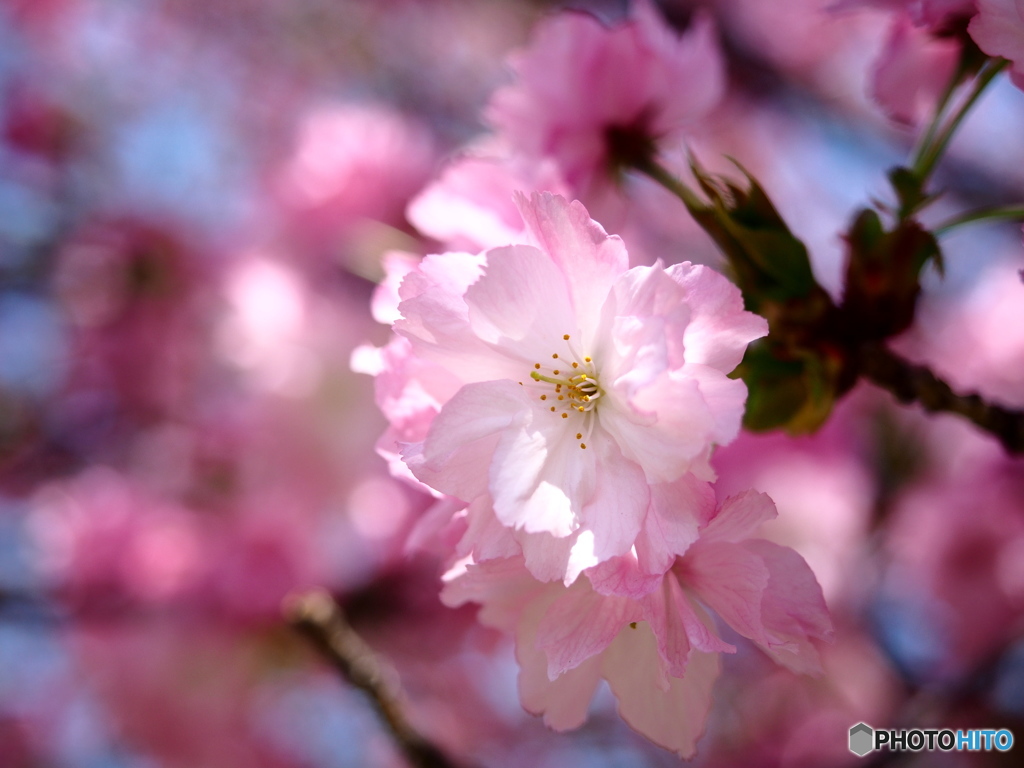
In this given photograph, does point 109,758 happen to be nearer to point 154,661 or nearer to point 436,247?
point 154,661

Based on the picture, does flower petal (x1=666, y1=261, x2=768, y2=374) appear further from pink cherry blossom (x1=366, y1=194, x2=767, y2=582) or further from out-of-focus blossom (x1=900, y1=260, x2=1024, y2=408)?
out-of-focus blossom (x1=900, y1=260, x2=1024, y2=408)

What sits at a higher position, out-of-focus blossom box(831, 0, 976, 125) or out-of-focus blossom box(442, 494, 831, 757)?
out-of-focus blossom box(831, 0, 976, 125)

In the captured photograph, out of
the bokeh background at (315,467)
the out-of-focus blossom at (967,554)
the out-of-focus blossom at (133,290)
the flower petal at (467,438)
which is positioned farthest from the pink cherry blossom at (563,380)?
the out-of-focus blossom at (133,290)

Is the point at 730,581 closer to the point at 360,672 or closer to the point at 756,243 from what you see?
the point at 756,243

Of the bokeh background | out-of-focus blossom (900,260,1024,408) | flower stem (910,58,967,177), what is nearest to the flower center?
flower stem (910,58,967,177)

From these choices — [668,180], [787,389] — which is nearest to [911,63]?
[668,180]

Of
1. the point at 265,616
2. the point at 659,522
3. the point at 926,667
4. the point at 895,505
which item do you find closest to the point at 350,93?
the point at 265,616
